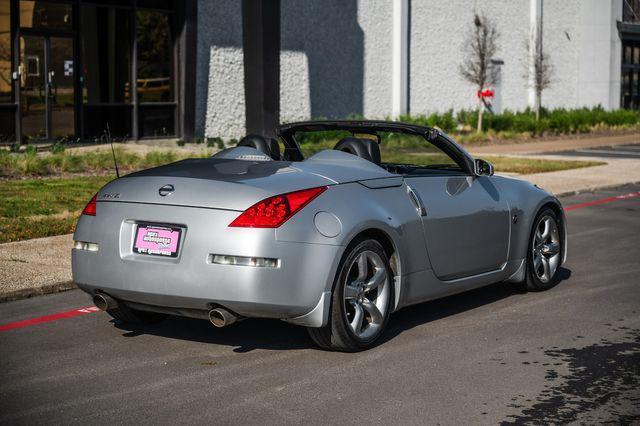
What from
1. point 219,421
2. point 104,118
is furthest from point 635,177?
point 219,421

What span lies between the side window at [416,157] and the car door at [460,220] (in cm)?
3

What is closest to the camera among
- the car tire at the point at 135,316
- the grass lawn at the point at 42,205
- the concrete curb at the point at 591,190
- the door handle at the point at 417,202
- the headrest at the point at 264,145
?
the door handle at the point at 417,202

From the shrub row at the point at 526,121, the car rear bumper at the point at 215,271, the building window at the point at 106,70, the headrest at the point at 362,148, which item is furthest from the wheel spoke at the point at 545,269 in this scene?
the shrub row at the point at 526,121

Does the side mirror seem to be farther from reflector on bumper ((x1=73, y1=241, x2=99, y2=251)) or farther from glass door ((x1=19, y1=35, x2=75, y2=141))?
glass door ((x1=19, y1=35, x2=75, y2=141))

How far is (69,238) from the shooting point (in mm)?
11633

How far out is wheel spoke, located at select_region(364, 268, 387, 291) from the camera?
6.86m

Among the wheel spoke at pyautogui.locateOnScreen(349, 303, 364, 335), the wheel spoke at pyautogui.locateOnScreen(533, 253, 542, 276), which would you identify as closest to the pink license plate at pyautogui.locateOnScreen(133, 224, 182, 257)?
the wheel spoke at pyautogui.locateOnScreen(349, 303, 364, 335)

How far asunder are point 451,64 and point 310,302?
31.9 metres

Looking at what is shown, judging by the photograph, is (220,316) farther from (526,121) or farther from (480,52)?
(526,121)

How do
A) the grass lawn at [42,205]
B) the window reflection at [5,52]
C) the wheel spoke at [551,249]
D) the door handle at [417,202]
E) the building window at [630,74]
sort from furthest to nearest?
the building window at [630,74]
the window reflection at [5,52]
the grass lawn at [42,205]
the wheel spoke at [551,249]
the door handle at [417,202]

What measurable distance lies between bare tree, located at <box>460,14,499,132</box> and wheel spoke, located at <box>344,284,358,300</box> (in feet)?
97.1

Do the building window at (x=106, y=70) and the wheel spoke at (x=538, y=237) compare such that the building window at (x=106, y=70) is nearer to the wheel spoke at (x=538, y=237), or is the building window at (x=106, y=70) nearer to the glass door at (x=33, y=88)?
the glass door at (x=33, y=88)

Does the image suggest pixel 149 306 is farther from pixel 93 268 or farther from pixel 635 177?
pixel 635 177

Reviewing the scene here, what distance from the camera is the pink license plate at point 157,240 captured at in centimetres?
648
